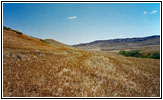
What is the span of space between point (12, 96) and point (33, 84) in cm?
202

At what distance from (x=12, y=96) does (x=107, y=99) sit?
540 cm

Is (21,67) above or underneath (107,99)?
above

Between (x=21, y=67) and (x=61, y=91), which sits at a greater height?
(x=21, y=67)

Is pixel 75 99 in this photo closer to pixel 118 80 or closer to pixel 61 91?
pixel 61 91

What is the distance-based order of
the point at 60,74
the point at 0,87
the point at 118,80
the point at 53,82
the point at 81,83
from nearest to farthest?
the point at 0,87, the point at 53,82, the point at 81,83, the point at 60,74, the point at 118,80

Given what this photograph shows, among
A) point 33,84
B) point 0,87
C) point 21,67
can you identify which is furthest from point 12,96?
point 21,67

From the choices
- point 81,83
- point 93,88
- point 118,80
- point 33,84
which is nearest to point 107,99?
point 93,88

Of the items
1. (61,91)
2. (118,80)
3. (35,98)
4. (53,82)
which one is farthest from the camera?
(118,80)

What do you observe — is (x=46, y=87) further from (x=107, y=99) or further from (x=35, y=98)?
(x=107, y=99)

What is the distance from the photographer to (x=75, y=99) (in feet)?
30.6

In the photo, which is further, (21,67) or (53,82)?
(21,67)

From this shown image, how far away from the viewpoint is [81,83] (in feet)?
42.1

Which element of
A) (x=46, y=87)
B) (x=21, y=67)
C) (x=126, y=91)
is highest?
(x=21, y=67)

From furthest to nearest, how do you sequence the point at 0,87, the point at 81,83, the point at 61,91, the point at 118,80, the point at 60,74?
the point at 118,80 < the point at 60,74 < the point at 81,83 < the point at 61,91 < the point at 0,87
